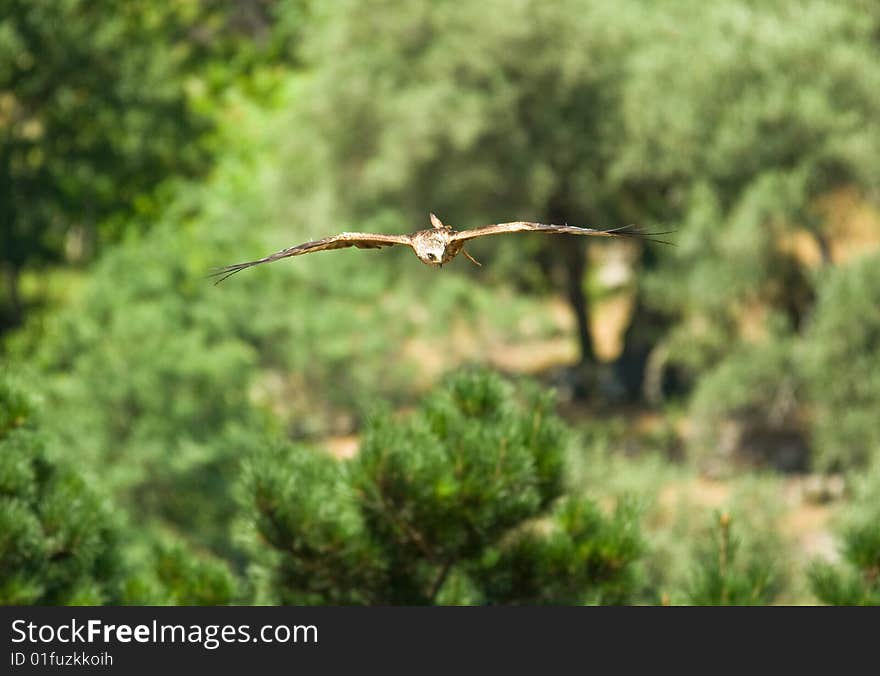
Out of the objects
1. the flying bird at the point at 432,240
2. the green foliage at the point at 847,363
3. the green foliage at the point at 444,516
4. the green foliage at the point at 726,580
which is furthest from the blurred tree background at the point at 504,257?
the flying bird at the point at 432,240

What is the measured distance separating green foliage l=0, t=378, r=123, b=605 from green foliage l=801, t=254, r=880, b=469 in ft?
61.6

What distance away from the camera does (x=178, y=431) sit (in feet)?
98.0

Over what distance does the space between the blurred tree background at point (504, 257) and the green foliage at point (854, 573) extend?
9.24 m

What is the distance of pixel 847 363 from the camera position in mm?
29781

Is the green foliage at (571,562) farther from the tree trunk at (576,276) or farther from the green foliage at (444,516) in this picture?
the tree trunk at (576,276)

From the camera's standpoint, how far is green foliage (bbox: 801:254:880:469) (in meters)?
29.1

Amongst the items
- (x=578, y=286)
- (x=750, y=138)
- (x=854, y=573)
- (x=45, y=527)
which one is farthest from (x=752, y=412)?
(x=45, y=527)

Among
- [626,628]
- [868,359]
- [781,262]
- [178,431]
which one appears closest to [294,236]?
[178,431]

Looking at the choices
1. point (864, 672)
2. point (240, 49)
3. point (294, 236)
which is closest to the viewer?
point (864, 672)

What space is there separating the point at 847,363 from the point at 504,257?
9.77 m

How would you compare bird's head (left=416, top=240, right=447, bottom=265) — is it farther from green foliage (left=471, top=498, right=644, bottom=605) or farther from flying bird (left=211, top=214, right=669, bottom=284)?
green foliage (left=471, top=498, right=644, bottom=605)

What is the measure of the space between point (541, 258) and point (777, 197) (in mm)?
9211

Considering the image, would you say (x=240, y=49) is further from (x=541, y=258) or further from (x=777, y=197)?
(x=777, y=197)

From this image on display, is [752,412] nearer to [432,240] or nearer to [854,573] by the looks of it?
[854,573]
